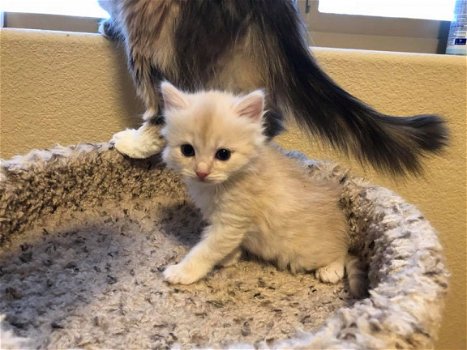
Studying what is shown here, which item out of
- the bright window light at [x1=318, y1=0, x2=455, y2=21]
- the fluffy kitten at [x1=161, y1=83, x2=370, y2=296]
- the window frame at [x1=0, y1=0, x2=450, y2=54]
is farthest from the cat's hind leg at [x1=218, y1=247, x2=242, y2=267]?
the bright window light at [x1=318, y1=0, x2=455, y2=21]

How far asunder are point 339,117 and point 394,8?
91cm

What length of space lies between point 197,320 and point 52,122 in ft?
3.12

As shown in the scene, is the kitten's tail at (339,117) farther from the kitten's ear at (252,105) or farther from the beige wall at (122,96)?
the beige wall at (122,96)

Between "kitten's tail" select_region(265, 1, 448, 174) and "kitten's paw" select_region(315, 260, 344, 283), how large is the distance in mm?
259

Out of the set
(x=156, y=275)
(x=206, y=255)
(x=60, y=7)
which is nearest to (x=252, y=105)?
(x=206, y=255)

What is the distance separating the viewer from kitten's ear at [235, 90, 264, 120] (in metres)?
0.93

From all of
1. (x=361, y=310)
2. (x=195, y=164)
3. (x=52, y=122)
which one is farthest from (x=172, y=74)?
(x=361, y=310)

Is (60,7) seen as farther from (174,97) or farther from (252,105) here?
(252,105)

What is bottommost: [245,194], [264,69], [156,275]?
[156,275]

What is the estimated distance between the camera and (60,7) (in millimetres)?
1648

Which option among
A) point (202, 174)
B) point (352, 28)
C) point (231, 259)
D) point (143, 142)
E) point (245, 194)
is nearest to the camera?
point (202, 174)

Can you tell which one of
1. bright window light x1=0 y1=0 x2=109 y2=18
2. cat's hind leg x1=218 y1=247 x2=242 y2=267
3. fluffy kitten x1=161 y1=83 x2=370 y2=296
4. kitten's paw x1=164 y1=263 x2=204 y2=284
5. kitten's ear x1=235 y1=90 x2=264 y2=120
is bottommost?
cat's hind leg x1=218 y1=247 x2=242 y2=267

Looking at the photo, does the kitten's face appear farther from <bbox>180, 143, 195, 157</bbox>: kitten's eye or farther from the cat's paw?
the cat's paw

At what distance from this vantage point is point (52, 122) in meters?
1.56
